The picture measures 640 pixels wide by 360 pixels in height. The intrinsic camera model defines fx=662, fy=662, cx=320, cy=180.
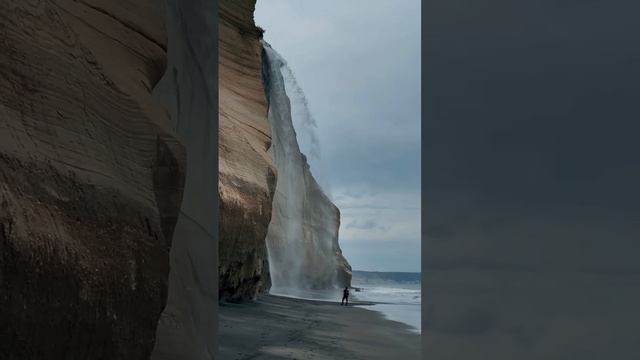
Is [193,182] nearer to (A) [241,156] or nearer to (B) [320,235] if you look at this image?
(A) [241,156]

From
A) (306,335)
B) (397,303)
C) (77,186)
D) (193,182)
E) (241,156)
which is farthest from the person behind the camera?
(397,303)

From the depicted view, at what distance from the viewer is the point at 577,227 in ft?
11.5

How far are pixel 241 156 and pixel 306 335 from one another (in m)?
3.76

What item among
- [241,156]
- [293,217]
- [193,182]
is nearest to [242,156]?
[241,156]

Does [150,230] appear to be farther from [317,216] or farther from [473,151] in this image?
[317,216]

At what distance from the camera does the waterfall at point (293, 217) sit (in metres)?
26.6

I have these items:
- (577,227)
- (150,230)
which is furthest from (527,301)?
(150,230)

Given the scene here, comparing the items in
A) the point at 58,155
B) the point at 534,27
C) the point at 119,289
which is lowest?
the point at 119,289

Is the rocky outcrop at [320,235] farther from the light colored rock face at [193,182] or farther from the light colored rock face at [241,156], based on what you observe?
the light colored rock face at [193,182]

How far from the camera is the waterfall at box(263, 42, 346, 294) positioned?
2656 cm

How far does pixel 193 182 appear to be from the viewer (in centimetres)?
458

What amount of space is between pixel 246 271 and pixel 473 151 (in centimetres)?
1018

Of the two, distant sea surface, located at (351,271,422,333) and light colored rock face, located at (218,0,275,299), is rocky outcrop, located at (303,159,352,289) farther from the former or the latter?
light colored rock face, located at (218,0,275,299)

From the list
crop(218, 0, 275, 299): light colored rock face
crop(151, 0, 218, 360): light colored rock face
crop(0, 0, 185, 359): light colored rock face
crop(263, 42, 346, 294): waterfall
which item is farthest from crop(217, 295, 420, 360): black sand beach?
crop(263, 42, 346, 294): waterfall
